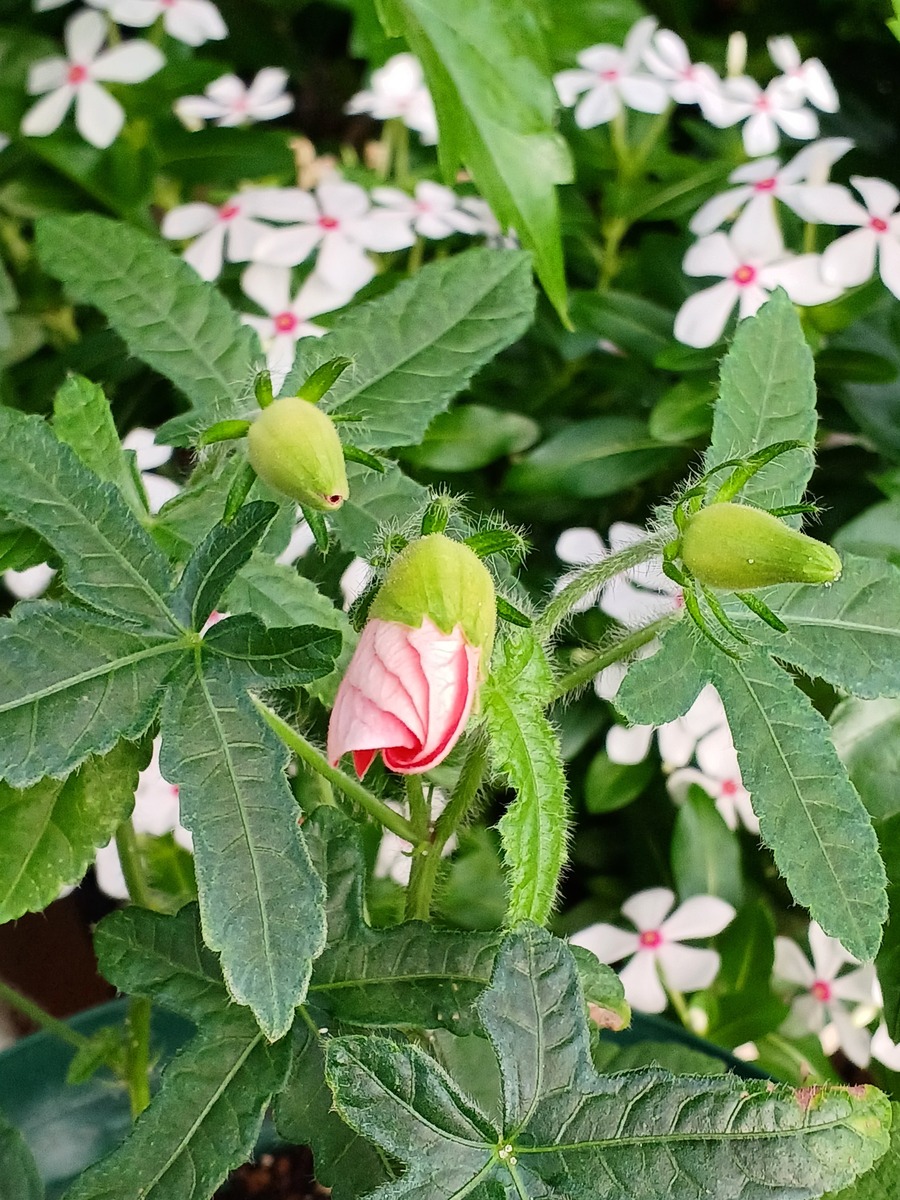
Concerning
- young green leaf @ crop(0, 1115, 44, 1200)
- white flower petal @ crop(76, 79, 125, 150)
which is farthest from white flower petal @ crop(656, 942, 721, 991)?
white flower petal @ crop(76, 79, 125, 150)

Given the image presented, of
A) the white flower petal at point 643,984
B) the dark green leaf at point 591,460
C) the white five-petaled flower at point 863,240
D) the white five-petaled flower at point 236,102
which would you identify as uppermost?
the white five-petaled flower at point 236,102

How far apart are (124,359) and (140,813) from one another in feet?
1.02

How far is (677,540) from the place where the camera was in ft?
1.04

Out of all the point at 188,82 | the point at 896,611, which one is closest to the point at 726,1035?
the point at 896,611

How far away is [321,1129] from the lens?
34 centimetres

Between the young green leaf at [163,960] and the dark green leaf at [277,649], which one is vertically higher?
the dark green leaf at [277,649]

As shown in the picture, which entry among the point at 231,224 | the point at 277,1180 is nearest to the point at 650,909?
the point at 277,1180

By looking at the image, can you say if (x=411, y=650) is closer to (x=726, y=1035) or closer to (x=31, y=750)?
(x=31, y=750)

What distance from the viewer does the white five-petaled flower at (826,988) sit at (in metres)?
0.54

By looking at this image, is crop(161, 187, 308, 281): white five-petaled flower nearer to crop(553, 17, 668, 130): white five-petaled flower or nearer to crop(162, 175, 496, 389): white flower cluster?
crop(162, 175, 496, 389): white flower cluster

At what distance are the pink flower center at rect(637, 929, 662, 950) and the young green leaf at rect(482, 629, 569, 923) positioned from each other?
0.27m

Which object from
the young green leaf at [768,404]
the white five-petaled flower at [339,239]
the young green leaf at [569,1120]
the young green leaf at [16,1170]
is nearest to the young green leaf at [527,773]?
the young green leaf at [569,1120]

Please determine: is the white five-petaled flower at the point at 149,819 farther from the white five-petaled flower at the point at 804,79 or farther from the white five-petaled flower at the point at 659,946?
the white five-petaled flower at the point at 804,79

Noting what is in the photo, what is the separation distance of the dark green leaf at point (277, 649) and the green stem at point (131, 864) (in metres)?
0.12
